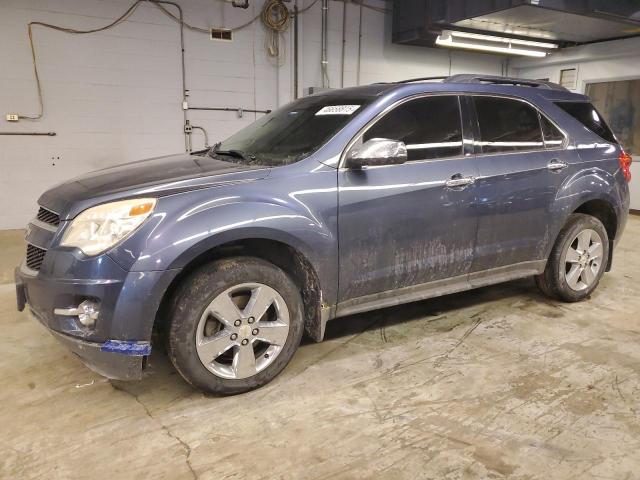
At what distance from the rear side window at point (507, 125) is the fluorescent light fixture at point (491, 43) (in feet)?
15.3

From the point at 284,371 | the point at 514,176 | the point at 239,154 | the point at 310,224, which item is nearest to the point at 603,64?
the point at 514,176

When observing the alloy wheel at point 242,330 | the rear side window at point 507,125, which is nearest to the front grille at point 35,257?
the alloy wheel at point 242,330

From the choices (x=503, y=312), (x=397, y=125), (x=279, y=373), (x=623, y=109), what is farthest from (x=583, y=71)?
(x=279, y=373)

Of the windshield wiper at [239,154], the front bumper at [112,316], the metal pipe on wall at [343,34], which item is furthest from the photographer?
the metal pipe on wall at [343,34]

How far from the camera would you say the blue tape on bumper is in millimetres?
2045

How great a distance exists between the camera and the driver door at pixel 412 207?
2520 millimetres

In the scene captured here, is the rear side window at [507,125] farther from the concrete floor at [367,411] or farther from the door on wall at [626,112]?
the door on wall at [626,112]

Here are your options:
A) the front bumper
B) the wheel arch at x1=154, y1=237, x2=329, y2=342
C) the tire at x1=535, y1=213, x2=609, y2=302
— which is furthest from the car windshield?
the tire at x1=535, y1=213, x2=609, y2=302

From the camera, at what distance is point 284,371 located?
8.52 feet

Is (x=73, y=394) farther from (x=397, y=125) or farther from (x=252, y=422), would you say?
(x=397, y=125)

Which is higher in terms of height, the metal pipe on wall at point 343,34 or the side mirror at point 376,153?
the metal pipe on wall at point 343,34

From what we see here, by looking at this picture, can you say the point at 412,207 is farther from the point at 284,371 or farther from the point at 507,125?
the point at 284,371

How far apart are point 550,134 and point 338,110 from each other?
153 centimetres

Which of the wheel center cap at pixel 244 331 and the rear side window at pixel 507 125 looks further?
the rear side window at pixel 507 125
